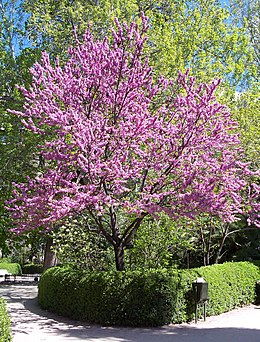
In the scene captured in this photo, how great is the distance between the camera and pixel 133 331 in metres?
8.57

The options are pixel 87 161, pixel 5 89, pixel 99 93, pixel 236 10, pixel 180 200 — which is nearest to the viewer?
pixel 87 161

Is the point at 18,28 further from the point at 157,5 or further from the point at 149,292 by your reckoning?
the point at 149,292

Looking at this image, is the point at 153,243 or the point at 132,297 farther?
the point at 153,243

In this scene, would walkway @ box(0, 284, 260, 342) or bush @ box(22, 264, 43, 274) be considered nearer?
walkway @ box(0, 284, 260, 342)

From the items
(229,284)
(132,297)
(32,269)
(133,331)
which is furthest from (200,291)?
(32,269)

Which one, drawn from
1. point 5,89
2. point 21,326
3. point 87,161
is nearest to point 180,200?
point 87,161

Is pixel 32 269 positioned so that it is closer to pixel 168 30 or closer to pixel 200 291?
pixel 168 30

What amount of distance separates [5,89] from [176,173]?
9255 mm

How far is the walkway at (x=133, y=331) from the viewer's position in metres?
7.82

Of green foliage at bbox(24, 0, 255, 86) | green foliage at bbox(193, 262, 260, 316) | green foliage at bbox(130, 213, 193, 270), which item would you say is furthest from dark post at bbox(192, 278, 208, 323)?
green foliage at bbox(24, 0, 255, 86)

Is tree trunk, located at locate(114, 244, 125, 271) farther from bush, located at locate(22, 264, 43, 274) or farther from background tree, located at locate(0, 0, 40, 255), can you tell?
bush, located at locate(22, 264, 43, 274)

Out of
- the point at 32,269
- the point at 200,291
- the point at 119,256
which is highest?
the point at 119,256

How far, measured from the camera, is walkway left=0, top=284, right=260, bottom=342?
7.82 m

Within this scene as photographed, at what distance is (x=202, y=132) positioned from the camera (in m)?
9.04
